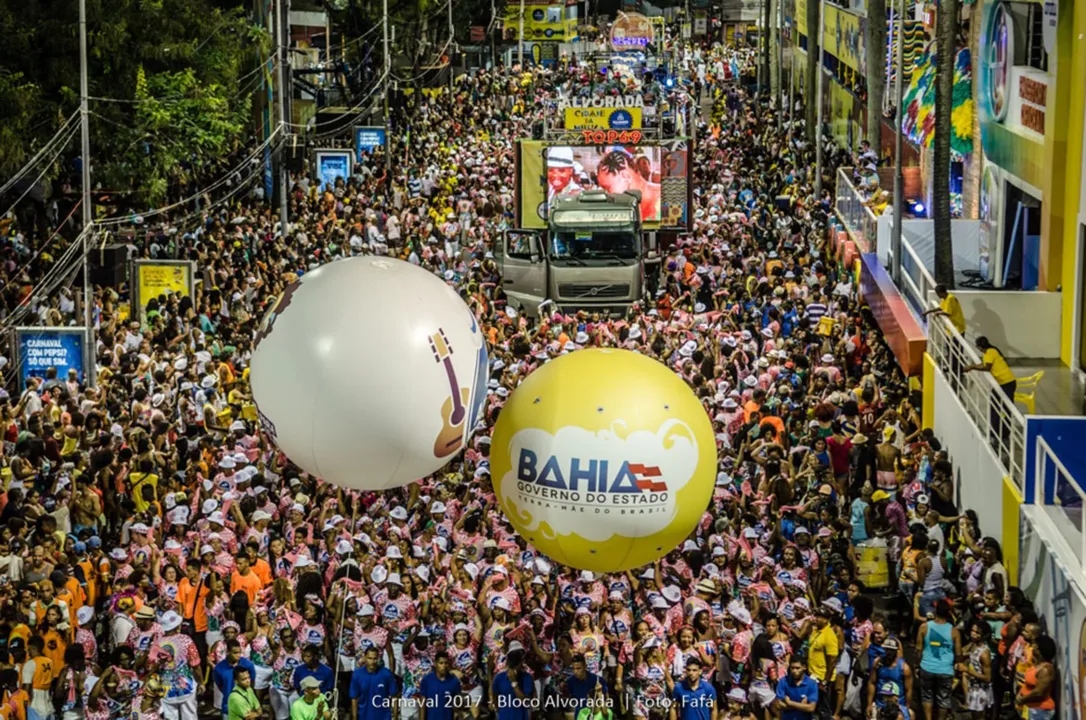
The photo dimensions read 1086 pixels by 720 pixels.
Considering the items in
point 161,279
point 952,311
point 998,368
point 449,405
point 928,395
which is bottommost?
point 928,395

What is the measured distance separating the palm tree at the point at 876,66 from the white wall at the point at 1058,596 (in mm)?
26987

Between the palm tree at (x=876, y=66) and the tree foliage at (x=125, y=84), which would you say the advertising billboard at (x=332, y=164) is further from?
the palm tree at (x=876, y=66)

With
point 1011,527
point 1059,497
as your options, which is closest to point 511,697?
point 1059,497

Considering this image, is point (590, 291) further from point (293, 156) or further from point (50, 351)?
point (293, 156)

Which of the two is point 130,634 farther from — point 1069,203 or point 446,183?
point 446,183

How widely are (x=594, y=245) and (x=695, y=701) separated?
19384 mm

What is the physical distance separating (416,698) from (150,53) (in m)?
21.6

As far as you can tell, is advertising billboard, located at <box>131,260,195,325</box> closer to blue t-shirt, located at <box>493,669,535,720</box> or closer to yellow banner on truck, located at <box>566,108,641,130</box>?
yellow banner on truck, located at <box>566,108,641,130</box>

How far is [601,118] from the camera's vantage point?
41.3 meters

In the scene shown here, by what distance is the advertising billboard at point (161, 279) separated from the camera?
29.3m

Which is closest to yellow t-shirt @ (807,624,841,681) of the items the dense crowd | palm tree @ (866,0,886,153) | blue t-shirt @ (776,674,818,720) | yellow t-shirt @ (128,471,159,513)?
the dense crowd

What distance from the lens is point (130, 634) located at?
1545 cm

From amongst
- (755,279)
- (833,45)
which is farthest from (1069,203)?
(833,45)

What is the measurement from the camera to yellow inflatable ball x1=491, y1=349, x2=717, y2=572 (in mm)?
12164
